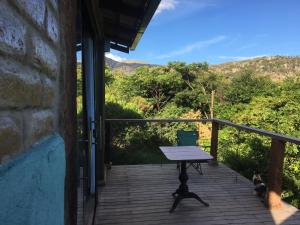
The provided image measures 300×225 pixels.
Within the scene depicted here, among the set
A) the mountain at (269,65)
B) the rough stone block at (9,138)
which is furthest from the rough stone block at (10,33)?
the mountain at (269,65)

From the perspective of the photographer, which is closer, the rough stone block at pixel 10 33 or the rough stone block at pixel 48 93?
the rough stone block at pixel 10 33

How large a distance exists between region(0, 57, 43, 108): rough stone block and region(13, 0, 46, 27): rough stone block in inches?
4.6

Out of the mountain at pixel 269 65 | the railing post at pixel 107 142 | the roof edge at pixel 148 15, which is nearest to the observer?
the roof edge at pixel 148 15

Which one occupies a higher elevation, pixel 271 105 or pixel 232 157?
pixel 271 105

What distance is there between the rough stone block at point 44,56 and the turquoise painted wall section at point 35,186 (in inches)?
7.8

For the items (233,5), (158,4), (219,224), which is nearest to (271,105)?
(219,224)

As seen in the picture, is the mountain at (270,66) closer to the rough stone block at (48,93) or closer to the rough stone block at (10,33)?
the rough stone block at (48,93)

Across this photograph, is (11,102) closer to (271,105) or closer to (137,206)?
(137,206)

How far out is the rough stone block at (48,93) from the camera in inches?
32.4

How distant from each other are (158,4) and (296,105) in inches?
292

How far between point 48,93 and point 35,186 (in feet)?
0.91

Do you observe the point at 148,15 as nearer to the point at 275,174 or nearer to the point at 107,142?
the point at 275,174

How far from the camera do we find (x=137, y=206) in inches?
147

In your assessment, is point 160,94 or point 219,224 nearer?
point 219,224
